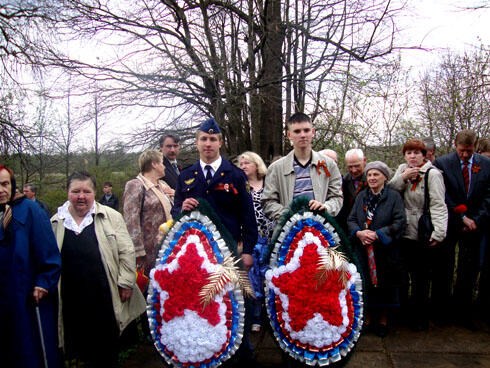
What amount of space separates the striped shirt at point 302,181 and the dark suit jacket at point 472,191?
1771 mm

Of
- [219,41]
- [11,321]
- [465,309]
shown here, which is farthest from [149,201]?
[219,41]

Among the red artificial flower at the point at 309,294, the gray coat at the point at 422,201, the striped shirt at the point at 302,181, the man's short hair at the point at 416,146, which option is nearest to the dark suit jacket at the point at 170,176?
the striped shirt at the point at 302,181

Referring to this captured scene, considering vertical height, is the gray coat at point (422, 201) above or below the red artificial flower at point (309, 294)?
above

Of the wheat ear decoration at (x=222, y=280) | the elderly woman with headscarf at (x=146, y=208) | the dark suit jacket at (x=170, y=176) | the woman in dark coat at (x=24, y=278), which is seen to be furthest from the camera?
the dark suit jacket at (x=170, y=176)

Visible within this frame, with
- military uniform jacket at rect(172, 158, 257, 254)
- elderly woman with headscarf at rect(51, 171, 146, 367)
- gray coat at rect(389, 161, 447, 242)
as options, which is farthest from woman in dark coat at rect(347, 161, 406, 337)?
elderly woman with headscarf at rect(51, 171, 146, 367)

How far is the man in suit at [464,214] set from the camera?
155 inches

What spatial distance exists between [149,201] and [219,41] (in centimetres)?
477

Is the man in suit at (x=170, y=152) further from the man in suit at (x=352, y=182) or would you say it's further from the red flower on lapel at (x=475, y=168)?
the red flower on lapel at (x=475, y=168)

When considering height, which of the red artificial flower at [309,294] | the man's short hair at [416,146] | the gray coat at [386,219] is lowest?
the red artificial flower at [309,294]

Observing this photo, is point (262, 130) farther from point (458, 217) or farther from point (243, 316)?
point (243, 316)

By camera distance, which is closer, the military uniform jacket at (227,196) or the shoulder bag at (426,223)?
the military uniform jacket at (227,196)

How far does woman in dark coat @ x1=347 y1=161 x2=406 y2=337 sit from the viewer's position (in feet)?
12.4

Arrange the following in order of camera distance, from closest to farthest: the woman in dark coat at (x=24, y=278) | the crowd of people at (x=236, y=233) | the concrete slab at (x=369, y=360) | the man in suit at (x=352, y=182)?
the woman in dark coat at (x=24, y=278) → the crowd of people at (x=236, y=233) → the concrete slab at (x=369, y=360) → the man in suit at (x=352, y=182)

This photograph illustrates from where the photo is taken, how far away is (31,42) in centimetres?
630
